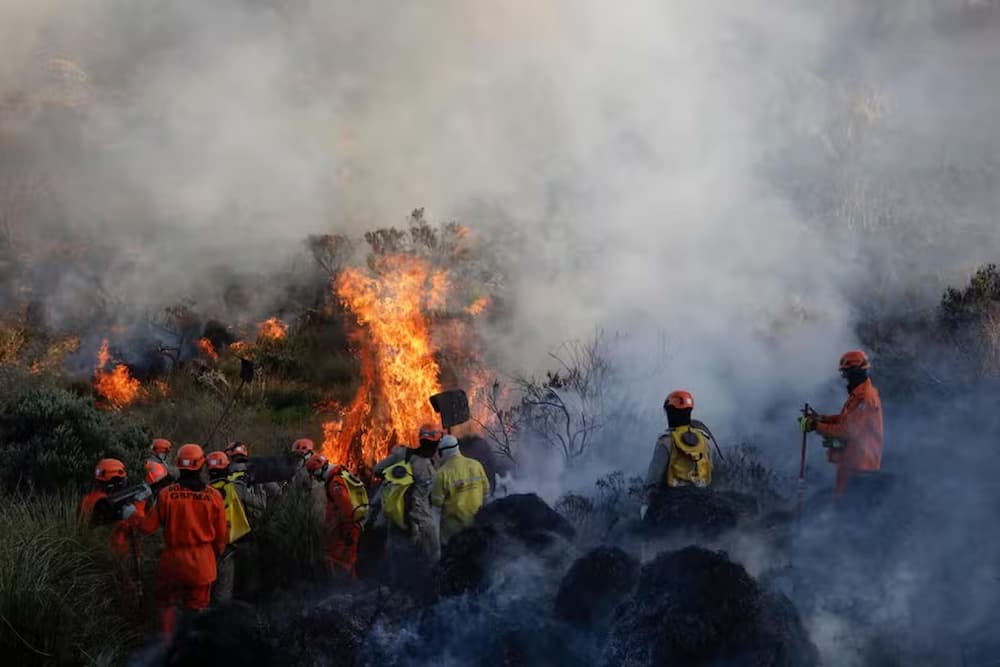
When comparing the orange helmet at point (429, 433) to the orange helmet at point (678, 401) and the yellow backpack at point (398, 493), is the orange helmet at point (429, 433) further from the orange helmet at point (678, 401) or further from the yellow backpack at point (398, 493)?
the orange helmet at point (678, 401)

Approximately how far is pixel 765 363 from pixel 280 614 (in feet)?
28.0

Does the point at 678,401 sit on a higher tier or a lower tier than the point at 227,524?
higher

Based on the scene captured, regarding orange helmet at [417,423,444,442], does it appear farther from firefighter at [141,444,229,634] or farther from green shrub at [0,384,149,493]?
green shrub at [0,384,149,493]

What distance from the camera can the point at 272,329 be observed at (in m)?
27.5

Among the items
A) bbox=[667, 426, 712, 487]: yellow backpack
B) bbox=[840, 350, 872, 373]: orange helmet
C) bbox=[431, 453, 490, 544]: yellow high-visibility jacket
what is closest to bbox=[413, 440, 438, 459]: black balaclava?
→ bbox=[431, 453, 490, 544]: yellow high-visibility jacket

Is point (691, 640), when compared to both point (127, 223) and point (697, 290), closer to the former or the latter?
point (697, 290)

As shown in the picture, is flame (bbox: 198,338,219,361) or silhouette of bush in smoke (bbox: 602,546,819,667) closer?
silhouette of bush in smoke (bbox: 602,546,819,667)

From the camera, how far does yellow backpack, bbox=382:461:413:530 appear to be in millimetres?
7777

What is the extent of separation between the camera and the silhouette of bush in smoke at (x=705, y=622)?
5.21 metres

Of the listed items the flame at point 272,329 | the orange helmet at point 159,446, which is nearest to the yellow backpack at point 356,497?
the orange helmet at point 159,446

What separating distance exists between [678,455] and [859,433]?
147 cm

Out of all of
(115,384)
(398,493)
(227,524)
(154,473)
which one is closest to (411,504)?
(398,493)

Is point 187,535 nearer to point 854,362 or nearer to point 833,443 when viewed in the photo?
point 833,443

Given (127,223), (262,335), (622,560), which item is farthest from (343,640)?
(127,223)
